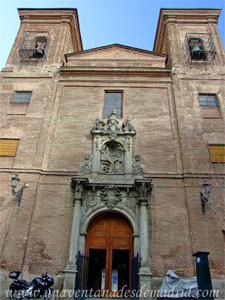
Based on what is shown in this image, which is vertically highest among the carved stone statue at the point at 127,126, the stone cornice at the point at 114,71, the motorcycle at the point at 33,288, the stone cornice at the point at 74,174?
the stone cornice at the point at 114,71

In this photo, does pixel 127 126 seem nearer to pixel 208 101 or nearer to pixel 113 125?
pixel 113 125

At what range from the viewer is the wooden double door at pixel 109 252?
985cm

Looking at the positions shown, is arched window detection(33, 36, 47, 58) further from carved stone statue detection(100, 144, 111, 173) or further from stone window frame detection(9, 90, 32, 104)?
carved stone statue detection(100, 144, 111, 173)

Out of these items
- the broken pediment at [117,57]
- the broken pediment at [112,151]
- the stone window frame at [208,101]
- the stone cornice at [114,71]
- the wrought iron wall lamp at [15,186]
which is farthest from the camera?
the broken pediment at [117,57]

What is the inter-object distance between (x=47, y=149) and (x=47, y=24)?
973 centimetres

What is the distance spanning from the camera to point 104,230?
1048 cm

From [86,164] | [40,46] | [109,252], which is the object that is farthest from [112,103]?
[109,252]

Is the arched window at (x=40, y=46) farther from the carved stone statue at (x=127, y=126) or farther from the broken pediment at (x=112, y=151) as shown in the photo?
the carved stone statue at (x=127, y=126)

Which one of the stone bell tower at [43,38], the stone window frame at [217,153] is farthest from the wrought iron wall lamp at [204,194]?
the stone bell tower at [43,38]

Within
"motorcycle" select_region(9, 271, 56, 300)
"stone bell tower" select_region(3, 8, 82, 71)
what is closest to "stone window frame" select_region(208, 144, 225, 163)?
"motorcycle" select_region(9, 271, 56, 300)

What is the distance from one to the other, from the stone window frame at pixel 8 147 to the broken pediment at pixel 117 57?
5932 millimetres

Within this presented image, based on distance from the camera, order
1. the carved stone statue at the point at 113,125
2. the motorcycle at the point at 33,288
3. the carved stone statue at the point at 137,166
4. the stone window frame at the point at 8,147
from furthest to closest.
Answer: the carved stone statue at the point at 113,125, the stone window frame at the point at 8,147, the carved stone statue at the point at 137,166, the motorcycle at the point at 33,288

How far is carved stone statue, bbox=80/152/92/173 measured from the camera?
441 inches

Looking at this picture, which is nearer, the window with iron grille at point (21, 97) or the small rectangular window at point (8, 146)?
the small rectangular window at point (8, 146)
